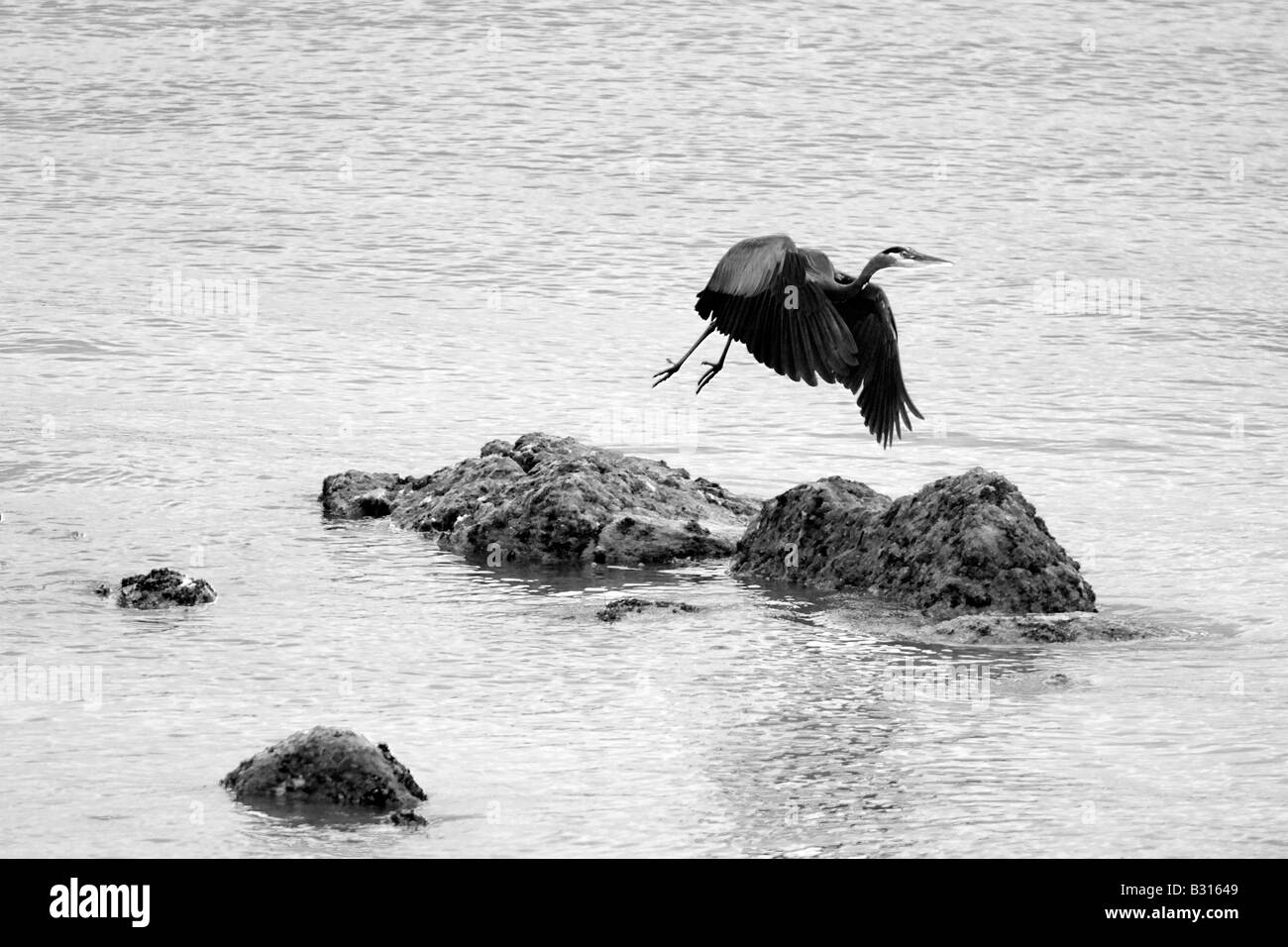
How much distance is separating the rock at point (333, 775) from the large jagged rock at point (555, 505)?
3.53 m

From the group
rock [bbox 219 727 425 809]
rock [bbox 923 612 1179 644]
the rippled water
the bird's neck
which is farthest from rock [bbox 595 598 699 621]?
rock [bbox 219 727 425 809]

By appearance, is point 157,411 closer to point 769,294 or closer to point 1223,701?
point 769,294

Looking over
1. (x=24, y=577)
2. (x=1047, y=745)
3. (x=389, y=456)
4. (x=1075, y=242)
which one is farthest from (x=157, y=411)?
(x=1075, y=242)

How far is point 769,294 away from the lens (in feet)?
32.1

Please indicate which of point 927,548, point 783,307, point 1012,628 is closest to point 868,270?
point 783,307

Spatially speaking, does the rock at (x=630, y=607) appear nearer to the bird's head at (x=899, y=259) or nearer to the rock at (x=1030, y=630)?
A: the rock at (x=1030, y=630)

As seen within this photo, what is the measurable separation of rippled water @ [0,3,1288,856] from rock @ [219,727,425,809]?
0.50 ft

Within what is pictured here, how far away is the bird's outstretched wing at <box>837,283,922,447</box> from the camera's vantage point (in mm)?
10438

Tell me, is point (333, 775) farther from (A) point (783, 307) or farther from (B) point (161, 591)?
(A) point (783, 307)

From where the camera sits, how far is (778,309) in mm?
9789

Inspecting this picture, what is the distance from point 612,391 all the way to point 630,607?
573 centimetres

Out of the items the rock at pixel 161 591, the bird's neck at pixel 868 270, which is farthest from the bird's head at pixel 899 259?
the rock at pixel 161 591

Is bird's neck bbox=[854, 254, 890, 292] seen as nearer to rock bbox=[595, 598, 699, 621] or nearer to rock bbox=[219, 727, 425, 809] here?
rock bbox=[595, 598, 699, 621]

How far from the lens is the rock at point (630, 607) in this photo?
31.1 ft
